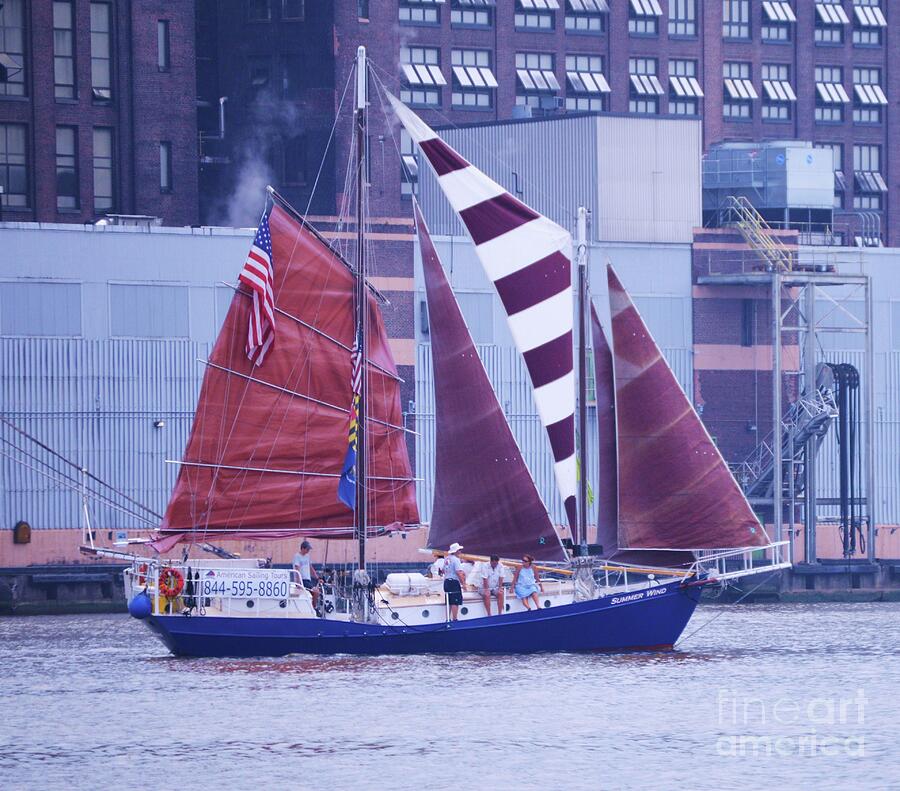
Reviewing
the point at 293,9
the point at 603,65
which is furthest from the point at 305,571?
the point at 603,65

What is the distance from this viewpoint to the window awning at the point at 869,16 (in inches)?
5177

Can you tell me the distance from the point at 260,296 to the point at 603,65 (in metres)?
70.8

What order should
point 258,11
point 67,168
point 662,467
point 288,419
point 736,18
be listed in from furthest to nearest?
point 736,18, point 258,11, point 67,168, point 288,419, point 662,467

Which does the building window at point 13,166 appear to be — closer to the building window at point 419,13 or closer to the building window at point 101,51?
the building window at point 101,51

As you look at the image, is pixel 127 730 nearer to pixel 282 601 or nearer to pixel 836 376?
pixel 282 601

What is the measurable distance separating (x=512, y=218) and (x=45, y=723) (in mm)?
18875

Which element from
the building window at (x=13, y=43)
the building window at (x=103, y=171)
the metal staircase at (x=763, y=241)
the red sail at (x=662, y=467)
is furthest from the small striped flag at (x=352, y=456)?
the building window at (x=103, y=171)

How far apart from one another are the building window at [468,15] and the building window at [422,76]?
2.26 meters

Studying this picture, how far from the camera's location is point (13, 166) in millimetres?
98875

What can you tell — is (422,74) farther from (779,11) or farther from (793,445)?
(793,445)

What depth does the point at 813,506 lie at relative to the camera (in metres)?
90.1

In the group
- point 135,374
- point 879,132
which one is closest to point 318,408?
point 135,374

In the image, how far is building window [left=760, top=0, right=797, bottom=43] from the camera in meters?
129

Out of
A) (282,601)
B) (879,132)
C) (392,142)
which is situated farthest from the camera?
(879,132)
